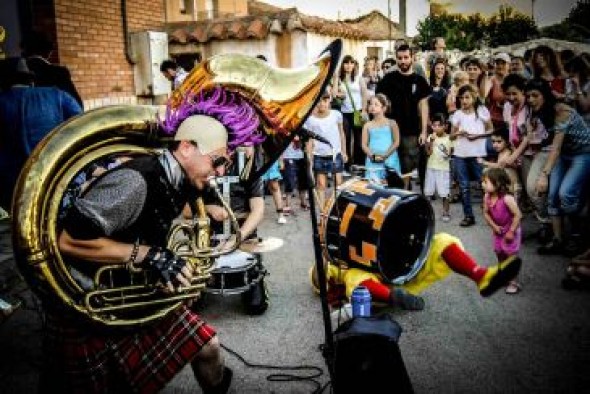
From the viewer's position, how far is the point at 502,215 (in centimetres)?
468

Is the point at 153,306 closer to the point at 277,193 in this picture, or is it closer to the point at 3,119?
the point at 3,119

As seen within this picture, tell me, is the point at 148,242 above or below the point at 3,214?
above

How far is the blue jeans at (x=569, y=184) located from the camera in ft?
16.7

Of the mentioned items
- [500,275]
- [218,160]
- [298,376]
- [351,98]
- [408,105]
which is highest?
[351,98]

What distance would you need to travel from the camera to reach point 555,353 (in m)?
3.42

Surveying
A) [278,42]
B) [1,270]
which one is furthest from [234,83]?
[278,42]

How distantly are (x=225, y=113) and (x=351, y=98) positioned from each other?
6344 millimetres

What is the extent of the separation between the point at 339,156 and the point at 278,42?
491 cm

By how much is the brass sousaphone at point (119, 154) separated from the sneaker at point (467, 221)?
438cm

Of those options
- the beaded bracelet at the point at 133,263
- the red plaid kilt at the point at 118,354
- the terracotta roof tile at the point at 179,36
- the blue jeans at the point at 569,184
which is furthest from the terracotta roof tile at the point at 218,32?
the beaded bracelet at the point at 133,263

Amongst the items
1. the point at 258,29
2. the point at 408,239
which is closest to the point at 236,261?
the point at 408,239

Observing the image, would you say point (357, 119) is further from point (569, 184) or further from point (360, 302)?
point (360, 302)

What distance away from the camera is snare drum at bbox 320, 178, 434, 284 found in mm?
3805

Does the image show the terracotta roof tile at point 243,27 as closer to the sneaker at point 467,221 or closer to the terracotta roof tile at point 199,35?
the terracotta roof tile at point 199,35
